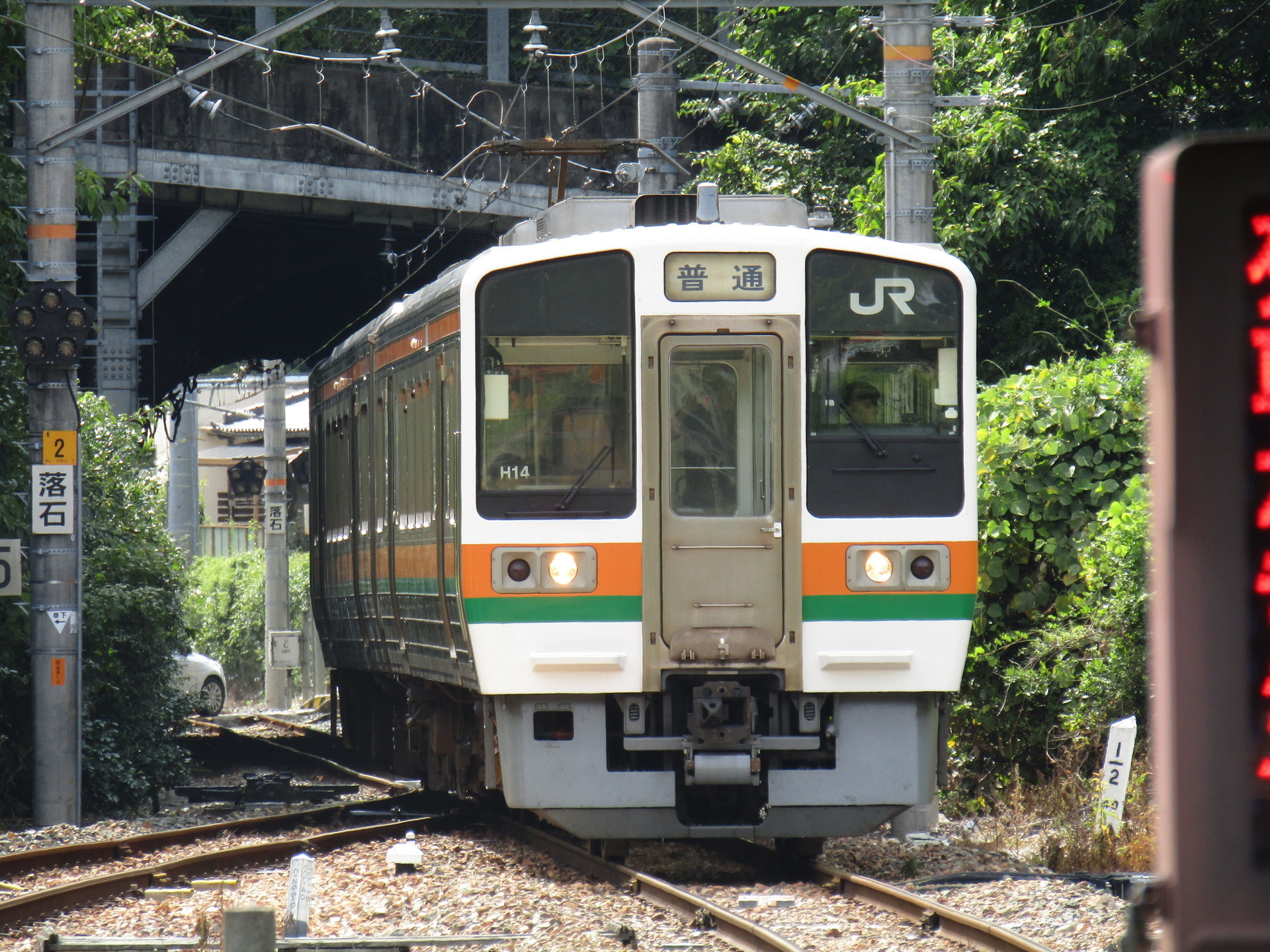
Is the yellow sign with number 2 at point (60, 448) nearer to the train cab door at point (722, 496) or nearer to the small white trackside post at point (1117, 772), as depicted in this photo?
the train cab door at point (722, 496)

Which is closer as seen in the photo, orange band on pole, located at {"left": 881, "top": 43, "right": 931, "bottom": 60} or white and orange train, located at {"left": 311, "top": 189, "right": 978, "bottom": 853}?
white and orange train, located at {"left": 311, "top": 189, "right": 978, "bottom": 853}

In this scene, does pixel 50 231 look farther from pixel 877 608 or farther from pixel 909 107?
pixel 877 608

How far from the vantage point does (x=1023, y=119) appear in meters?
17.8

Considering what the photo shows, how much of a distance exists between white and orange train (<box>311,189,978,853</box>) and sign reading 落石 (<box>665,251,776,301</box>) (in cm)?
1

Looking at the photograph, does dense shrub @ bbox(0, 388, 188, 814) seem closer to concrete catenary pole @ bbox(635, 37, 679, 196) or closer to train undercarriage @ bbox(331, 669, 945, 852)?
concrete catenary pole @ bbox(635, 37, 679, 196)

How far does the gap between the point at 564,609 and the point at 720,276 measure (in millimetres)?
1715

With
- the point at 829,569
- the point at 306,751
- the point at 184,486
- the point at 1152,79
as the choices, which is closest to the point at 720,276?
the point at 829,569

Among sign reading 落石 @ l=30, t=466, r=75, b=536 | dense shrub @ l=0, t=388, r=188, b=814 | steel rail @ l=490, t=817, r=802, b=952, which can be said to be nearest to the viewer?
steel rail @ l=490, t=817, r=802, b=952

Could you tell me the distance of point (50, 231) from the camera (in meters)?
12.2

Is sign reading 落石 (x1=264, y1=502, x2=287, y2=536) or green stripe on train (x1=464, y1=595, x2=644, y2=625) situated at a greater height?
sign reading 落石 (x1=264, y1=502, x2=287, y2=536)

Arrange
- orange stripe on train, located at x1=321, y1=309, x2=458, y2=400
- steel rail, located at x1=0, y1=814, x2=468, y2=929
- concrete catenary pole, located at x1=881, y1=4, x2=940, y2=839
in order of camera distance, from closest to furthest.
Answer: steel rail, located at x1=0, y1=814, x2=468, y2=929
orange stripe on train, located at x1=321, y1=309, x2=458, y2=400
concrete catenary pole, located at x1=881, y1=4, x2=940, y2=839

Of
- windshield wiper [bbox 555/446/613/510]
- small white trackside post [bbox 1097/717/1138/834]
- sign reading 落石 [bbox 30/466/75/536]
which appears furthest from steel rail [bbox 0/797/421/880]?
small white trackside post [bbox 1097/717/1138/834]

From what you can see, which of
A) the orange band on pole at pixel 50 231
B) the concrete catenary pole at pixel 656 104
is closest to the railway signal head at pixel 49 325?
the orange band on pole at pixel 50 231

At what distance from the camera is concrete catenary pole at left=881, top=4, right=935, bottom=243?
10.9 meters
